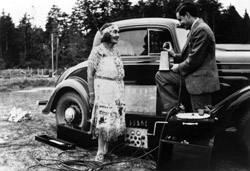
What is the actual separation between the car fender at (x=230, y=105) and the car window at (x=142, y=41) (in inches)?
49.3

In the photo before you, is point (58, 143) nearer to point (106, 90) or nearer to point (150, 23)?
point (106, 90)

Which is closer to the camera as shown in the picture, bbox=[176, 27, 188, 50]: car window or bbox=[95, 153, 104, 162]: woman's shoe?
bbox=[95, 153, 104, 162]: woman's shoe

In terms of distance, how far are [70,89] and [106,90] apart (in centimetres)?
156

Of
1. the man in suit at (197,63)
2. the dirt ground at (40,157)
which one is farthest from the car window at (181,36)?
the dirt ground at (40,157)

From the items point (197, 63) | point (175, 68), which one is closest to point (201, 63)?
point (197, 63)

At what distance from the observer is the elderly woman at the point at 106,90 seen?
4023mm

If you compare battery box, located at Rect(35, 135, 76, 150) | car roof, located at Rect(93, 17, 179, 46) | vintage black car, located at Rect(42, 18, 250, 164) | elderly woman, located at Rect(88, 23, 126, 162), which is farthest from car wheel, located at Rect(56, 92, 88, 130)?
car roof, located at Rect(93, 17, 179, 46)

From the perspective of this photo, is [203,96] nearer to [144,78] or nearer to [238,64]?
[238,64]

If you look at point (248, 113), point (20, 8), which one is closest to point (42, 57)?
point (20, 8)

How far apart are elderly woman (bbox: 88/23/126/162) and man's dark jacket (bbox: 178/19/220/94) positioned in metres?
0.96

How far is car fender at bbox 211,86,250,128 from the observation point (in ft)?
12.1

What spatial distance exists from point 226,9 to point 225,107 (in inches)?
67.5

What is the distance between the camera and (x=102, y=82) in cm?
405

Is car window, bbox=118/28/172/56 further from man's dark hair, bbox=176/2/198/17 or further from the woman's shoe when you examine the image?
the woman's shoe
